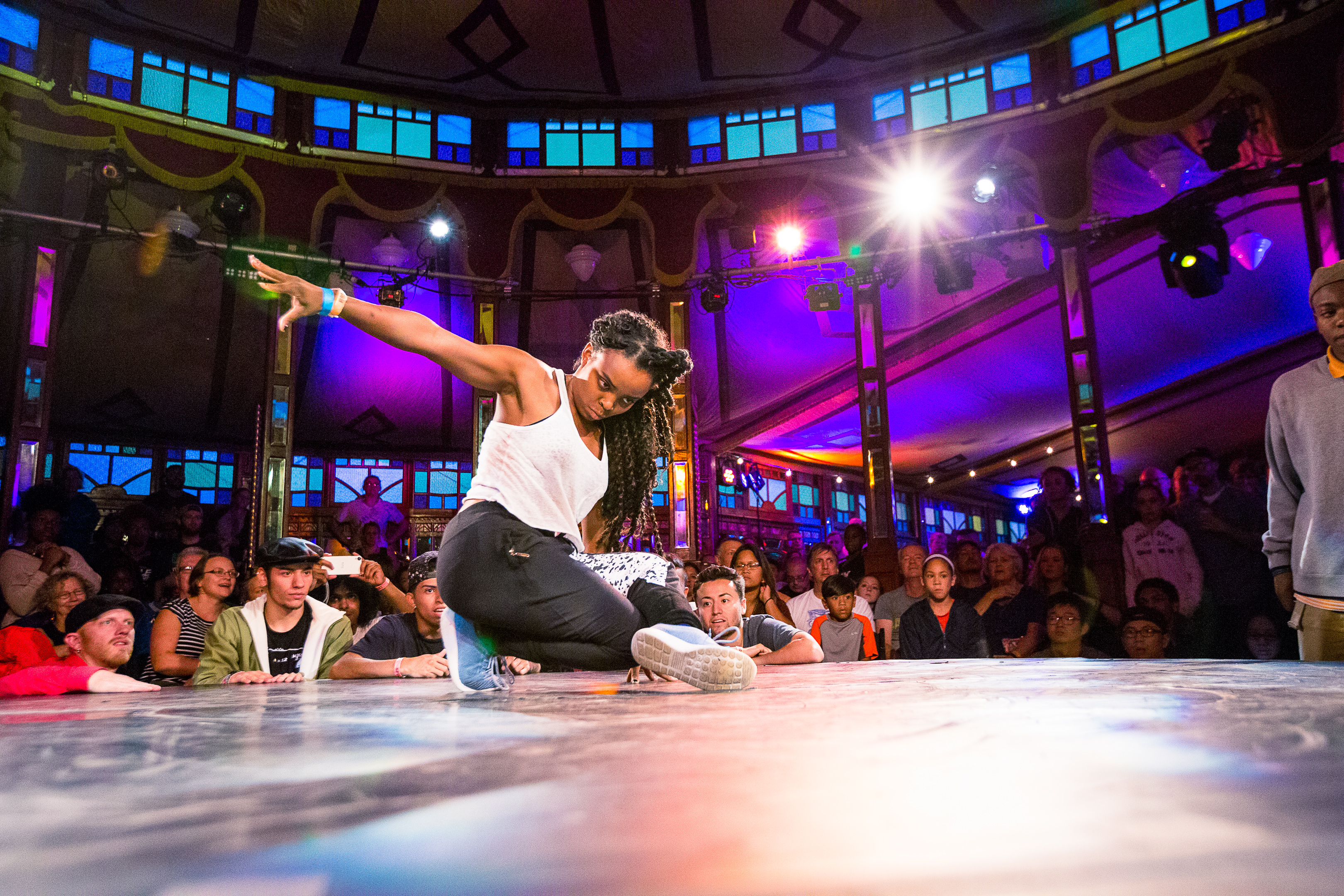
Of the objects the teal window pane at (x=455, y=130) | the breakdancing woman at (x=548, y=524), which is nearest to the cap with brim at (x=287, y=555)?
the breakdancing woman at (x=548, y=524)

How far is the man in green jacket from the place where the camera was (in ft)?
A: 10.4

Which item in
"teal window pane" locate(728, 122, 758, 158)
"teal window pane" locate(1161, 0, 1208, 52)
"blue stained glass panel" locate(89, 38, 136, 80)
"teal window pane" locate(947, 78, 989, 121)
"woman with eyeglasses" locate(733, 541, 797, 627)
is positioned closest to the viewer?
"woman with eyeglasses" locate(733, 541, 797, 627)

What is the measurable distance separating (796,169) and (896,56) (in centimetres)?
139

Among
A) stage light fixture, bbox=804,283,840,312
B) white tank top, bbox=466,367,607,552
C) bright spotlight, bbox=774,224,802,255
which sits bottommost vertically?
white tank top, bbox=466,367,607,552

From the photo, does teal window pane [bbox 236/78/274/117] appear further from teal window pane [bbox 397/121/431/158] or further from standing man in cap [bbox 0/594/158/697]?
standing man in cap [bbox 0/594/158/697]

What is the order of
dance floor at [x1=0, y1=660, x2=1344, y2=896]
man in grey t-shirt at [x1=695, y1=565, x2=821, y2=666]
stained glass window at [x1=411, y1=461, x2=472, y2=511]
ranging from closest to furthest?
dance floor at [x1=0, y1=660, x2=1344, y2=896], man in grey t-shirt at [x1=695, y1=565, x2=821, y2=666], stained glass window at [x1=411, y1=461, x2=472, y2=511]

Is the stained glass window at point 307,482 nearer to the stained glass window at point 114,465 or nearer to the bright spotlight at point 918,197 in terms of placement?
the stained glass window at point 114,465

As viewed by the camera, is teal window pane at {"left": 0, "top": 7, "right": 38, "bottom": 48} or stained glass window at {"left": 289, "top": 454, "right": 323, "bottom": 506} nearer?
teal window pane at {"left": 0, "top": 7, "right": 38, "bottom": 48}

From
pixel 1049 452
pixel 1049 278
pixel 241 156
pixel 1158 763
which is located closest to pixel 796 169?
pixel 1049 278

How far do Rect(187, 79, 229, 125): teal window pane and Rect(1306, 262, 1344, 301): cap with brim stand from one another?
877 centimetres

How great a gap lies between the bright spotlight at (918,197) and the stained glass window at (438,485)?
6.55 m

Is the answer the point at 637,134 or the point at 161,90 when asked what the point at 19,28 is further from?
the point at 637,134

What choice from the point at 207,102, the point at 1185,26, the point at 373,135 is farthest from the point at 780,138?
the point at 207,102

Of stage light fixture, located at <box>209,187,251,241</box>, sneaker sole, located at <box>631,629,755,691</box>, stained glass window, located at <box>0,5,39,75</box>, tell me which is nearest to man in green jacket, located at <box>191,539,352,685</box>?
sneaker sole, located at <box>631,629,755,691</box>
